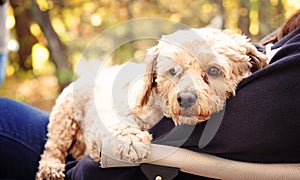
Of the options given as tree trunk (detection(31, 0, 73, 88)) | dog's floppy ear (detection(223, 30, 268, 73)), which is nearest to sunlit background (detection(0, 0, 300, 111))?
tree trunk (detection(31, 0, 73, 88))

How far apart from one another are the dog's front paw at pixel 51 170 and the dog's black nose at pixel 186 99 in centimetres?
50

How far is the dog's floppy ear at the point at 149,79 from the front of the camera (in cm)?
116

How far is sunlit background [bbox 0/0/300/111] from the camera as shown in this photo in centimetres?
287

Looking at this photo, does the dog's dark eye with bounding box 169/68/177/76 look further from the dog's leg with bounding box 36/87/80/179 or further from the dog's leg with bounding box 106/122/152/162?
the dog's leg with bounding box 36/87/80/179

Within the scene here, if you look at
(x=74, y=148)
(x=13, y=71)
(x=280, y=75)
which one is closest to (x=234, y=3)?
(x=13, y=71)

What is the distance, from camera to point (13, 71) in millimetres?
3217

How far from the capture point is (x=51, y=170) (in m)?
1.41

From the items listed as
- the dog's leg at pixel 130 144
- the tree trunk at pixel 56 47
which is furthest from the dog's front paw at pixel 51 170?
the tree trunk at pixel 56 47

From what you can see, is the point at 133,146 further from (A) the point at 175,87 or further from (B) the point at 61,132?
(B) the point at 61,132

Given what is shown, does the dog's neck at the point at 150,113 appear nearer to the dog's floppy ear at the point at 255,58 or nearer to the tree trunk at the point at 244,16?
the dog's floppy ear at the point at 255,58

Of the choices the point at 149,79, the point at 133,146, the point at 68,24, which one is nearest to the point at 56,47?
the point at 68,24

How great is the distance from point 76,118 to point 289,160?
2.18ft

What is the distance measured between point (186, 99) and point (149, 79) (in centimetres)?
13

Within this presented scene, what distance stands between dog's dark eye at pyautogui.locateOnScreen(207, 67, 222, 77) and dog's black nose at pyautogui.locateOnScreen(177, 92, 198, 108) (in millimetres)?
88
